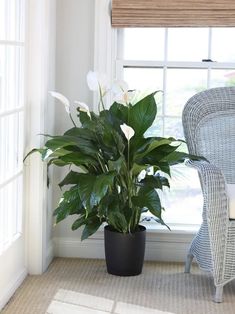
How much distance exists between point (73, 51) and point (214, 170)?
1.29 m

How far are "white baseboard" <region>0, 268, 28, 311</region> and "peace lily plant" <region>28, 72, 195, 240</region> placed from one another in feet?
1.28

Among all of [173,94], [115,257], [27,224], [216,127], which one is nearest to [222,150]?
[216,127]

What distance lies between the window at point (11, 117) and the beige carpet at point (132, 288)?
1.05 ft

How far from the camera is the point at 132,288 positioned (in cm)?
381

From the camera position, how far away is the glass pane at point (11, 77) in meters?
3.48

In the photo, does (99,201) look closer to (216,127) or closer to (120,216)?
(120,216)

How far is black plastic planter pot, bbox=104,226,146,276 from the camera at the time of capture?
12.9 feet

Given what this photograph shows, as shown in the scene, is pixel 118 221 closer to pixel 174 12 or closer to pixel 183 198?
pixel 183 198

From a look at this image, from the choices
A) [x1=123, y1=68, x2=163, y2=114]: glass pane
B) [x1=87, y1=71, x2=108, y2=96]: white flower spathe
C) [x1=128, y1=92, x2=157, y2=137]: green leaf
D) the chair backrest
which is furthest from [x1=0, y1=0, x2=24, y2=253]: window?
the chair backrest

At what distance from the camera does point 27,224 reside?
A: 401 cm

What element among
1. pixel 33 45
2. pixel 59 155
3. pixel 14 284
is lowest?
pixel 14 284

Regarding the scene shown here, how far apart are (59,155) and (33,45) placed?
2.11 feet

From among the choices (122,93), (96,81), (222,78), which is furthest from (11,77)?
(222,78)

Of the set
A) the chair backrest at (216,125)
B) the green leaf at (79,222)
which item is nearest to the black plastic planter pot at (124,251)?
the green leaf at (79,222)
